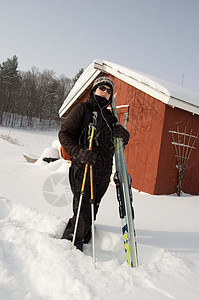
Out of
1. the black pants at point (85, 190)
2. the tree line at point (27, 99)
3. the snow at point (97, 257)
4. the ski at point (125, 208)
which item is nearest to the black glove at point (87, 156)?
the black pants at point (85, 190)

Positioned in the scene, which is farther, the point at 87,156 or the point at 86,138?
the point at 86,138

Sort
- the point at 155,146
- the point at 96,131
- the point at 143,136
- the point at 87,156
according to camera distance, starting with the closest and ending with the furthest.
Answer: the point at 87,156
the point at 96,131
the point at 155,146
the point at 143,136

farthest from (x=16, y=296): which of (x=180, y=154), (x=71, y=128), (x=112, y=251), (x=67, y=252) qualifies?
(x=180, y=154)

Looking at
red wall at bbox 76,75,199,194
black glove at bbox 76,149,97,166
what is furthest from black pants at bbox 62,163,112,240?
red wall at bbox 76,75,199,194

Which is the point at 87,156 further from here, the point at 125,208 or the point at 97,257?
the point at 97,257

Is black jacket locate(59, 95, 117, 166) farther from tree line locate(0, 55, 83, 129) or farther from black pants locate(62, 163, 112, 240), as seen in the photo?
tree line locate(0, 55, 83, 129)

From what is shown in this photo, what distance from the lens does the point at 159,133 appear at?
5.43 meters

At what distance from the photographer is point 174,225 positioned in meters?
3.36

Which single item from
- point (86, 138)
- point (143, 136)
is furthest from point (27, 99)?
point (86, 138)

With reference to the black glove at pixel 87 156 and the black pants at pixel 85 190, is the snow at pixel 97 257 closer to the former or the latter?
the black pants at pixel 85 190

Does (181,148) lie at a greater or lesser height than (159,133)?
lesser

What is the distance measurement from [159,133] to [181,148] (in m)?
0.84

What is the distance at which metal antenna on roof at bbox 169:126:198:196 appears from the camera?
5.60 metres

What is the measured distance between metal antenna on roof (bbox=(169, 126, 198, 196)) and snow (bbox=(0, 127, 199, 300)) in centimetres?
170
